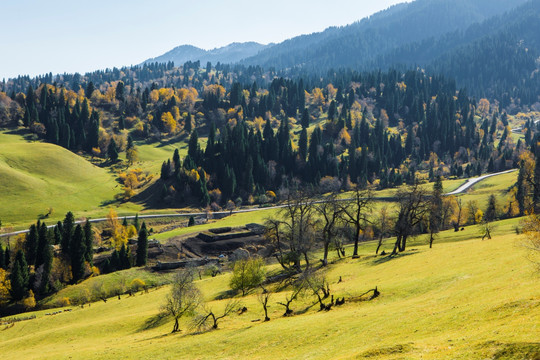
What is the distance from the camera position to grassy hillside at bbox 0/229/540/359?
1117 inches

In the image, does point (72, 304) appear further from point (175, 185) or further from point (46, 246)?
point (175, 185)

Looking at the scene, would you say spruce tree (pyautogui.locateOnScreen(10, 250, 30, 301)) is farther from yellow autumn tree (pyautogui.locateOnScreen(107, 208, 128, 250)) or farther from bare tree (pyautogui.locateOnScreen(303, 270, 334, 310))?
bare tree (pyautogui.locateOnScreen(303, 270, 334, 310))

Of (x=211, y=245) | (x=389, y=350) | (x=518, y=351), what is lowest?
(x=211, y=245)

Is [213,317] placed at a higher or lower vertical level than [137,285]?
higher

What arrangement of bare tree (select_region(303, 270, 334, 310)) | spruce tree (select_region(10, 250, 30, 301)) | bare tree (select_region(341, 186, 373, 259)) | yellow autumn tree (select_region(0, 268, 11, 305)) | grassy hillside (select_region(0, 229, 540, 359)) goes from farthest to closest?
spruce tree (select_region(10, 250, 30, 301)) < yellow autumn tree (select_region(0, 268, 11, 305)) < bare tree (select_region(341, 186, 373, 259)) < bare tree (select_region(303, 270, 334, 310)) < grassy hillside (select_region(0, 229, 540, 359))

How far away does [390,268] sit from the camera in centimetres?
6644

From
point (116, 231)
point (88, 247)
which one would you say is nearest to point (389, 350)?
point (88, 247)

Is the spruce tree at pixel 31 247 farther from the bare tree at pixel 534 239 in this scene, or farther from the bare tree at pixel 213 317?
the bare tree at pixel 534 239

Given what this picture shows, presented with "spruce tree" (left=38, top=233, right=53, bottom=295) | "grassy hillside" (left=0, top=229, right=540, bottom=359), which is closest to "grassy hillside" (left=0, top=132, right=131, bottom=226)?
"spruce tree" (left=38, top=233, right=53, bottom=295)

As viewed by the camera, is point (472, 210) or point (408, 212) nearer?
point (408, 212)

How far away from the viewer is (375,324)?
3888 centimetres

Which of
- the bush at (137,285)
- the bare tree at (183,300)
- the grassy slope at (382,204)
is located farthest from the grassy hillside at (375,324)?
the grassy slope at (382,204)

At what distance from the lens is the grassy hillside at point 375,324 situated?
28.4 meters

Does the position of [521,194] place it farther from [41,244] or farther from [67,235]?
[41,244]
